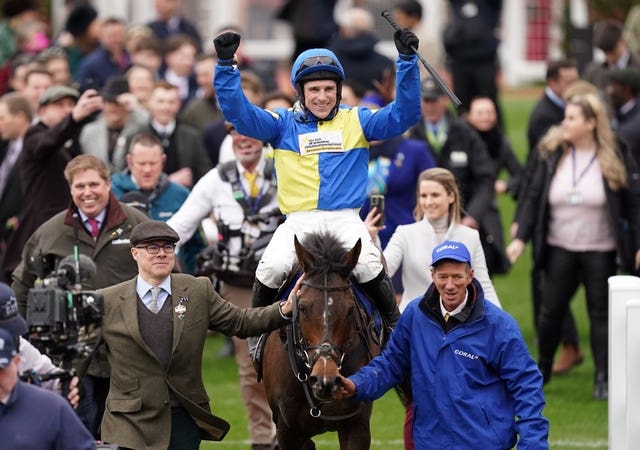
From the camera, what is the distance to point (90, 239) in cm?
1033

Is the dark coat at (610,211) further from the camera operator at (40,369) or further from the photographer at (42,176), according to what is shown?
the camera operator at (40,369)

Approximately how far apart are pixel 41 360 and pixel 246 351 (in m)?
3.36

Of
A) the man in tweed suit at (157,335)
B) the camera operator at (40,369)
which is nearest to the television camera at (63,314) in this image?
the camera operator at (40,369)

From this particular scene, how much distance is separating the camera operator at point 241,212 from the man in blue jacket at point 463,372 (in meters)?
2.90

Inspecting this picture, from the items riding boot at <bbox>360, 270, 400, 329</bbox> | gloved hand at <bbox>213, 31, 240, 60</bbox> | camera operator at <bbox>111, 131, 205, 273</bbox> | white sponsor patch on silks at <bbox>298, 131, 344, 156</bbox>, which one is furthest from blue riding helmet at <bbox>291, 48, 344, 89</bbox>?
camera operator at <bbox>111, 131, 205, 273</bbox>

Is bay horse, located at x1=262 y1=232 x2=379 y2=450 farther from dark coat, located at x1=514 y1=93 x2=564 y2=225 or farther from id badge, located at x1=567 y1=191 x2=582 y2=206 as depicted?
dark coat, located at x1=514 y1=93 x2=564 y2=225

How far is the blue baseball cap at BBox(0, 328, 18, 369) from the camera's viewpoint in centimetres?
681

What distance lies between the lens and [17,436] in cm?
692

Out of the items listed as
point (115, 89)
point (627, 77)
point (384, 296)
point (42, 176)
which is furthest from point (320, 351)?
A: point (627, 77)

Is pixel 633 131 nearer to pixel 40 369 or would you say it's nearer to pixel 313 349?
pixel 313 349

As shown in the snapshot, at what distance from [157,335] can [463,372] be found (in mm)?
1749

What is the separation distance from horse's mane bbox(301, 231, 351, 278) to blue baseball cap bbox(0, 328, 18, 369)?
2.27m

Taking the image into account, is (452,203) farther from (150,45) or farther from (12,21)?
(12,21)

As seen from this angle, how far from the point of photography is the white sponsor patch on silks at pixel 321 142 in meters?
9.38
